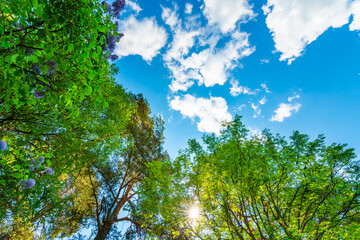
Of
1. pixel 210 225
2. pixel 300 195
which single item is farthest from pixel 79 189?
pixel 300 195

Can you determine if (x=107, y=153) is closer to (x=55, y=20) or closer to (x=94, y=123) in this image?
(x=94, y=123)

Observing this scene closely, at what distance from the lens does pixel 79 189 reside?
9.68 metres

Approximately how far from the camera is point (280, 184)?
4.42 metres

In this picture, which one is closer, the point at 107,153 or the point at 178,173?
the point at 178,173

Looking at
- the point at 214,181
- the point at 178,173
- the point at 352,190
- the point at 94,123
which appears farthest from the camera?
the point at 94,123

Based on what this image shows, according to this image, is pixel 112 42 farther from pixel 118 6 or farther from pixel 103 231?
pixel 103 231

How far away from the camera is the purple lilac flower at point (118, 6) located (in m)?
4.49

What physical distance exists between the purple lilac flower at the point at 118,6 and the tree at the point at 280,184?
502 centimetres

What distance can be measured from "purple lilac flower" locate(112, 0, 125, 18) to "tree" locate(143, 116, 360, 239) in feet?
16.5

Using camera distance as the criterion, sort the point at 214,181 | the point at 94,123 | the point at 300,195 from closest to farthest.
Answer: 1. the point at 300,195
2. the point at 214,181
3. the point at 94,123

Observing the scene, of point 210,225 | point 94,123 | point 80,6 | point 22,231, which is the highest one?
point 94,123

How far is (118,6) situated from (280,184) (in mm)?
7678

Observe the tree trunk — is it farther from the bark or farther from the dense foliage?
the dense foliage

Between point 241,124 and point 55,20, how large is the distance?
4.58 m
